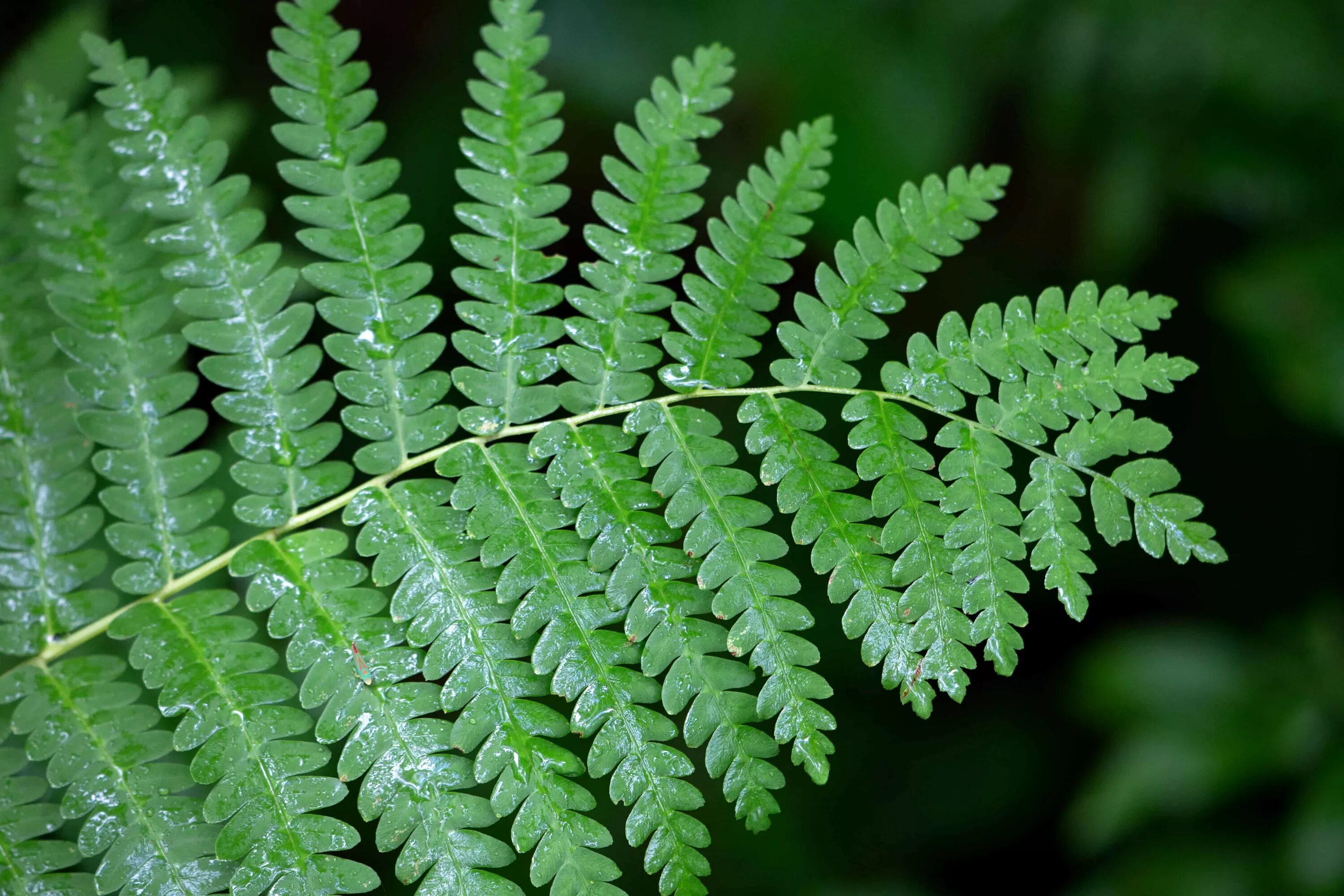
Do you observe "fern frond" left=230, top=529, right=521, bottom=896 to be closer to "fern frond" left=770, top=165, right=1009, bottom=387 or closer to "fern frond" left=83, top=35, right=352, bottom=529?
"fern frond" left=83, top=35, right=352, bottom=529

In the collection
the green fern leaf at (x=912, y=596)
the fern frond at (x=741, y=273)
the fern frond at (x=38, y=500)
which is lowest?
the green fern leaf at (x=912, y=596)

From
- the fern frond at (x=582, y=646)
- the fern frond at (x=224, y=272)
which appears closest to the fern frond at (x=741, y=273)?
the fern frond at (x=582, y=646)

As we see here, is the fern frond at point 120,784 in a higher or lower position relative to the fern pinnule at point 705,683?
higher

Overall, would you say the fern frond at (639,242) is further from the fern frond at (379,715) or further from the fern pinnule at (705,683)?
the fern frond at (379,715)

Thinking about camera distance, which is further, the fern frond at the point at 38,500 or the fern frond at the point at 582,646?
the fern frond at the point at 38,500

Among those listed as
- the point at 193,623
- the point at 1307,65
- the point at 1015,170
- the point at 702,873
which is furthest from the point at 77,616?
the point at 1307,65

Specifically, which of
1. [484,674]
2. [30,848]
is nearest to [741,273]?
[484,674]

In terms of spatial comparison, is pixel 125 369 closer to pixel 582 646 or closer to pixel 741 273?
pixel 582 646
